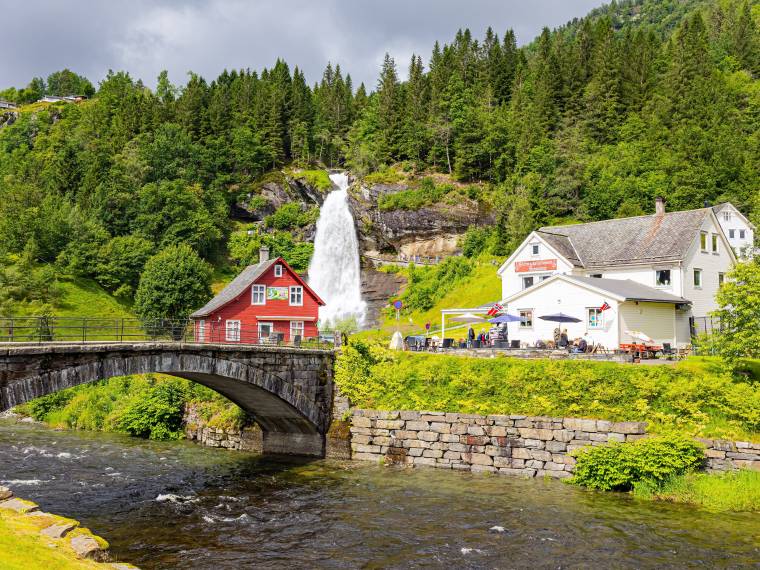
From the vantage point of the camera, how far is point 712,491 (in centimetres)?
2319

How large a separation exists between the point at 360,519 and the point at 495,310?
947 inches

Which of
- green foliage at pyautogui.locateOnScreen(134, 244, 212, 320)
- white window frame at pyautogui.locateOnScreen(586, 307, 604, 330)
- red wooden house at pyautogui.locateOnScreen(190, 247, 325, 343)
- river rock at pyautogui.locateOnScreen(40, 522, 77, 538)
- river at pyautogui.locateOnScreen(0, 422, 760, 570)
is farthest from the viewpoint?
green foliage at pyautogui.locateOnScreen(134, 244, 212, 320)

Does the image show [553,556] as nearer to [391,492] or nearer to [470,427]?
[391,492]

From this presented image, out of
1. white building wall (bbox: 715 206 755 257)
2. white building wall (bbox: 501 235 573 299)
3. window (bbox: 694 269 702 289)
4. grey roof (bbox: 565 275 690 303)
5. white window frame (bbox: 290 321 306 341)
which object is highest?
white building wall (bbox: 715 206 755 257)

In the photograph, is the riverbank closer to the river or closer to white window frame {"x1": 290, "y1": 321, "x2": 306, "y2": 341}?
the river

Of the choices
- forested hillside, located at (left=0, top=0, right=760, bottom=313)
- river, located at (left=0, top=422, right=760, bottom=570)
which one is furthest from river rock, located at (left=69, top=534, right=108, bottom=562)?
forested hillside, located at (left=0, top=0, right=760, bottom=313)

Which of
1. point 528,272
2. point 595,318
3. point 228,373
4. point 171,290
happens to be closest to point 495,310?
point 595,318

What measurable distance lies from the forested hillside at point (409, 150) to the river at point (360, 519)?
147ft

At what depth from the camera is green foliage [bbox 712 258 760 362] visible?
2797 centimetres

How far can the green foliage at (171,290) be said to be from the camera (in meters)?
64.6

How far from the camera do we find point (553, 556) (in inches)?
722

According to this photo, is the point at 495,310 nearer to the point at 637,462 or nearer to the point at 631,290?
the point at 631,290

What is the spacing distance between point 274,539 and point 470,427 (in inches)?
496

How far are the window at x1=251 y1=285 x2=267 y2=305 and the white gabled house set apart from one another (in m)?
18.9
